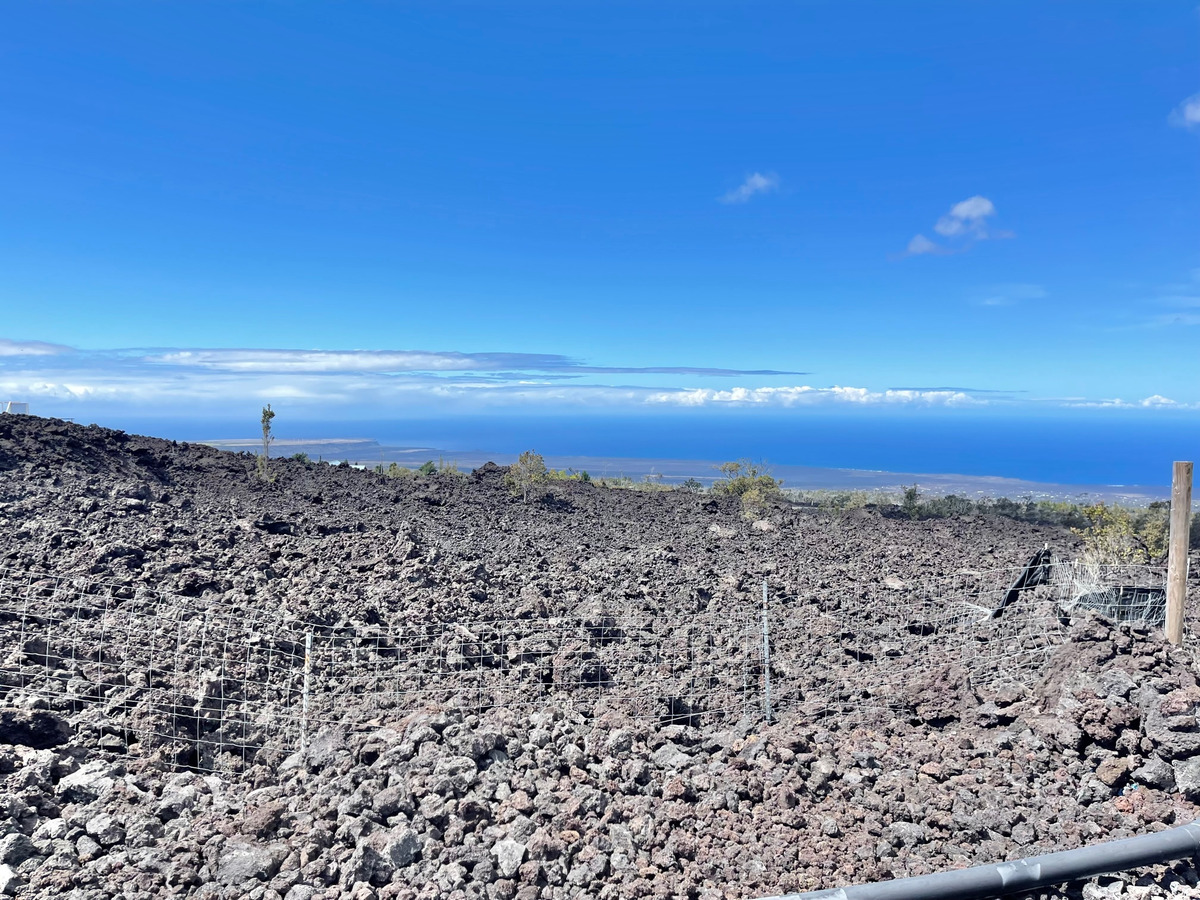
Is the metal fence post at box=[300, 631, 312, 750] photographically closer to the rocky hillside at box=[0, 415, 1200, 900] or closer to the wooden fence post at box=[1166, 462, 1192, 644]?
the rocky hillside at box=[0, 415, 1200, 900]

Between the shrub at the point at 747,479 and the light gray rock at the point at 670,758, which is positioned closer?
the light gray rock at the point at 670,758

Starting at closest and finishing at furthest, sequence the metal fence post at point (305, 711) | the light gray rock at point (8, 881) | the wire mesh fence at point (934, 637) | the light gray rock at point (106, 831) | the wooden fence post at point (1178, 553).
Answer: the light gray rock at point (8, 881) < the light gray rock at point (106, 831) < the metal fence post at point (305, 711) < the wire mesh fence at point (934, 637) < the wooden fence post at point (1178, 553)

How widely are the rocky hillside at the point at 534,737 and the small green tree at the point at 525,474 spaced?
6227 millimetres

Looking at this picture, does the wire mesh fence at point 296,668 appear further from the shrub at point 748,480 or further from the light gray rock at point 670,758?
the shrub at point 748,480

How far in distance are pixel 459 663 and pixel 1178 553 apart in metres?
5.32

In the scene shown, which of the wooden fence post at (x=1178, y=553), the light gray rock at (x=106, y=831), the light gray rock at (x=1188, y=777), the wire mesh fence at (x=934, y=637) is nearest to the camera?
the light gray rock at (x=106, y=831)

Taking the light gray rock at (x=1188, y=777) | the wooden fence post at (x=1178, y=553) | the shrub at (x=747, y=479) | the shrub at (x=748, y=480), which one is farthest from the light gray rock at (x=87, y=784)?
the shrub at (x=747, y=479)

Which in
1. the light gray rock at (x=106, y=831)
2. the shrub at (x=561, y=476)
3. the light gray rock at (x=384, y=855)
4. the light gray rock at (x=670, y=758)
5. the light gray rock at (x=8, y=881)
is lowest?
the light gray rock at (x=8, y=881)

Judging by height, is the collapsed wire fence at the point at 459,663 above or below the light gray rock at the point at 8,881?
above

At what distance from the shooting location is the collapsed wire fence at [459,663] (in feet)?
14.7

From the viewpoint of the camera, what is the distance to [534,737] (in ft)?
13.1

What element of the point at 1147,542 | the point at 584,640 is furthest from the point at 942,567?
the point at 584,640

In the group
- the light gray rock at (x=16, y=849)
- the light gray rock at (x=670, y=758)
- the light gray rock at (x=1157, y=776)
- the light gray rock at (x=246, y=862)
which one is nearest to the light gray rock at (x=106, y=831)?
the light gray rock at (x=16, y=849)

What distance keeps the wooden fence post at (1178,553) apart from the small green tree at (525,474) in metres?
10.6
